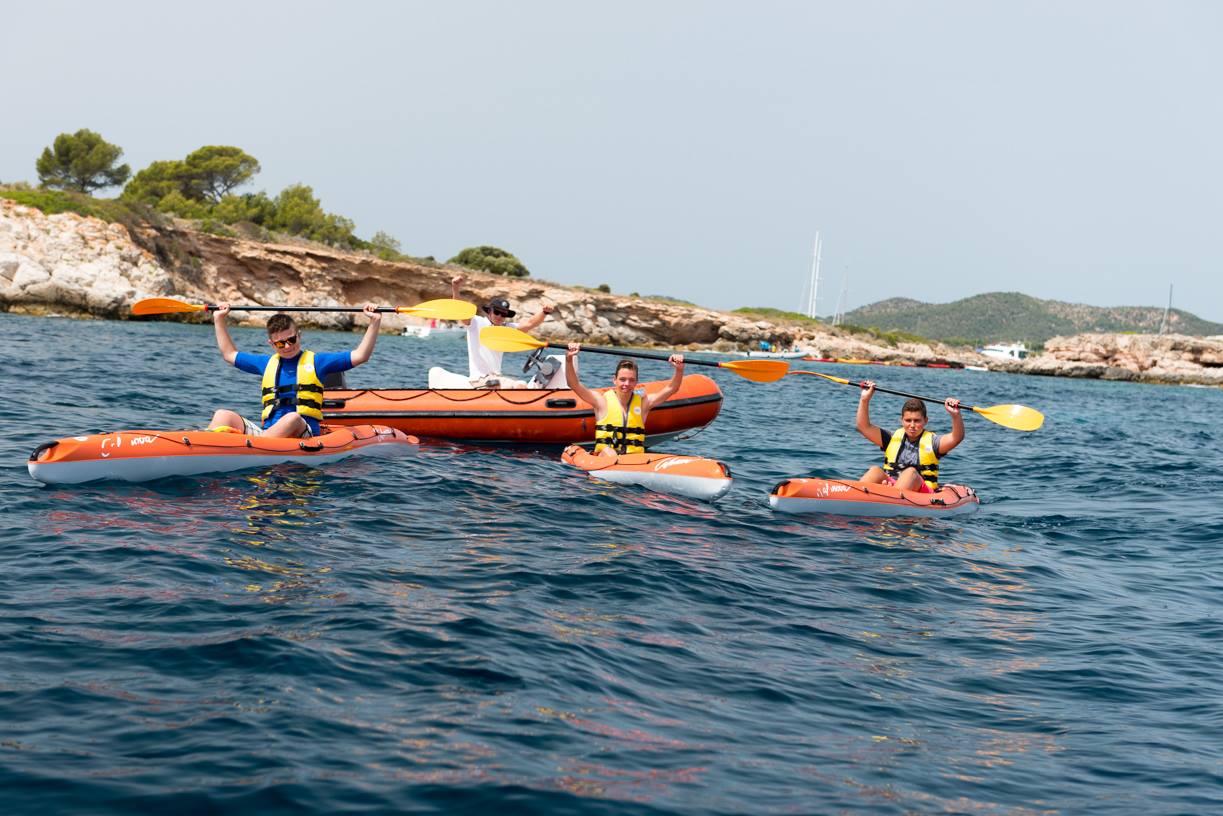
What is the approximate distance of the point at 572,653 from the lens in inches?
180

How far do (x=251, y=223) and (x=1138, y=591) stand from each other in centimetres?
5293

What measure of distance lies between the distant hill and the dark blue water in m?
130

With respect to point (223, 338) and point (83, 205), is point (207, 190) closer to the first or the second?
point (83, 205)

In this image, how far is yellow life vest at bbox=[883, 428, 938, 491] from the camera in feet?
29.4

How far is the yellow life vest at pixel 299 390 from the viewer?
8438 millimetres

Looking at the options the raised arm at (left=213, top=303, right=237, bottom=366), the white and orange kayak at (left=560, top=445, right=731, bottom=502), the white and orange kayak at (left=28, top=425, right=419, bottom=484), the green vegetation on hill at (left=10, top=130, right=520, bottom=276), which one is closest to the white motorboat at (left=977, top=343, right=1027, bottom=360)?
the green vegetation on hill at (left=10, top=130, right=520, bottom=276)

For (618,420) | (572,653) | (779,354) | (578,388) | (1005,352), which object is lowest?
(572,653)

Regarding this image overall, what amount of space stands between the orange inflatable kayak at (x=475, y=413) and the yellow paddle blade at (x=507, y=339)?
0.61 m

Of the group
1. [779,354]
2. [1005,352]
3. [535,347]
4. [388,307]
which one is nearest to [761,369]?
[535,347]

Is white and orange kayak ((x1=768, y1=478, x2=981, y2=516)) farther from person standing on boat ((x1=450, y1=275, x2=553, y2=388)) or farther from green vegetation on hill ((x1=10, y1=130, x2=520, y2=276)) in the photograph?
green vegetation on hill ((x1=10, y1=130, x2=520, y2=276))

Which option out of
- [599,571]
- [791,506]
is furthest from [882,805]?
[791,506]

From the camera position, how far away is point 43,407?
11.4 metres

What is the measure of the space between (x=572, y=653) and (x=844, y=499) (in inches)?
168

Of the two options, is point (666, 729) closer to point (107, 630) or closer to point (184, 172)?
point (107, 630)
